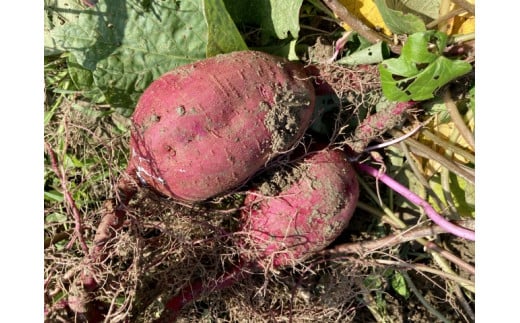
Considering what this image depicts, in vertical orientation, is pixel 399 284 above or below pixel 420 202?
below

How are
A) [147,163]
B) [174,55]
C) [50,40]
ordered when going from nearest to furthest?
[147,163], [174,55], [50,40]

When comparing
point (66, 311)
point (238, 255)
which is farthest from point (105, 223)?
point (238, 255)

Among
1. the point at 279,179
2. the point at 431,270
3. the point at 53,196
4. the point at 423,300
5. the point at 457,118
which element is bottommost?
the point at 423,300

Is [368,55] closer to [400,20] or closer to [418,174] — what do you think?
[400,20]

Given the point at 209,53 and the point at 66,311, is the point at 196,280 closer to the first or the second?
the point at 66,311

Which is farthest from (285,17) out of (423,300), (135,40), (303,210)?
(423,300)

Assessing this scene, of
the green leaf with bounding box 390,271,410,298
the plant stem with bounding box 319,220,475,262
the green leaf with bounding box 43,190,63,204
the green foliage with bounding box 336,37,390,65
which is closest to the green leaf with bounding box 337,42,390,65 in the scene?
the green foliage with bounding box 336,37,390,65

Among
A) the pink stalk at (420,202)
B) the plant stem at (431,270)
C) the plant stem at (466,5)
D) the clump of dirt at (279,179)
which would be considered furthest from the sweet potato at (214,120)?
the plant stem at (431,270)

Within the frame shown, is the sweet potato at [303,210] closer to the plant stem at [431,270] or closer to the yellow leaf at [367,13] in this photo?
the plant stem at [431,270]
